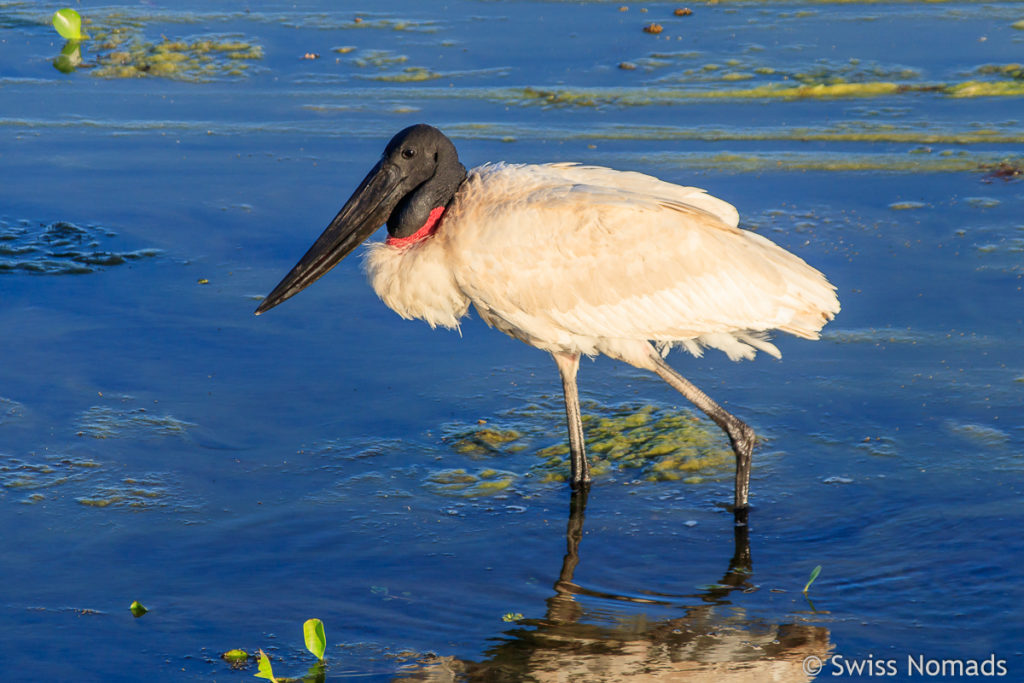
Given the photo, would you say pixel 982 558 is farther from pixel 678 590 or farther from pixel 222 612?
pixel 222 612

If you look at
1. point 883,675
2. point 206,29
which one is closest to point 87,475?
point 883,675

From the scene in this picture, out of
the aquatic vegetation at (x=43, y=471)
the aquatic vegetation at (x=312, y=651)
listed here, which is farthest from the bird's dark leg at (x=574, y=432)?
the aquatic vegetation at (x=43, y=471)

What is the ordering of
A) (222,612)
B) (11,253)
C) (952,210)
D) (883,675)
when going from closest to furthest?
(883,675)
(222,612)
(11,253)
(952,210)

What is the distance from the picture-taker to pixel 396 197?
17.5 feet

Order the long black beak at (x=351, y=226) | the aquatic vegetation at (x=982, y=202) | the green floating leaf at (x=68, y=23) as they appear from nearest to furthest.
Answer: the long black beak at (x=351, y=226) < the aquatic vegetation at (x=982, y=202) < the green floating leaf at (x=68, y=23)

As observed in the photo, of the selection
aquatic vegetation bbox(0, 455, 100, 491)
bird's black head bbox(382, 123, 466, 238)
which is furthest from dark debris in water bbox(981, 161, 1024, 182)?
aquatic vegetation bbox(0, 455, 100, 491)

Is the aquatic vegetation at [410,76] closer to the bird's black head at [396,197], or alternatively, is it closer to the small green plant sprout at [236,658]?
the bird's black head at [396,197]

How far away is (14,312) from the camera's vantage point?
6.77 metres

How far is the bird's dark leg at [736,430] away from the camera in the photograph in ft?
16.6

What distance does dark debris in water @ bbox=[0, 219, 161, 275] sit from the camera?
288 inches

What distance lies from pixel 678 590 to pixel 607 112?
19.4ft

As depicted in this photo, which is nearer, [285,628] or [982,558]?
[285,628]

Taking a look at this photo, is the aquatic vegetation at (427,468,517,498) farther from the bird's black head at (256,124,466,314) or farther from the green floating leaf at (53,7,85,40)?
the green floating leaf at (53,7,85,40)

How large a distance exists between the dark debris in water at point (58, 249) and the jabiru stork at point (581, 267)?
2771 millimetres
